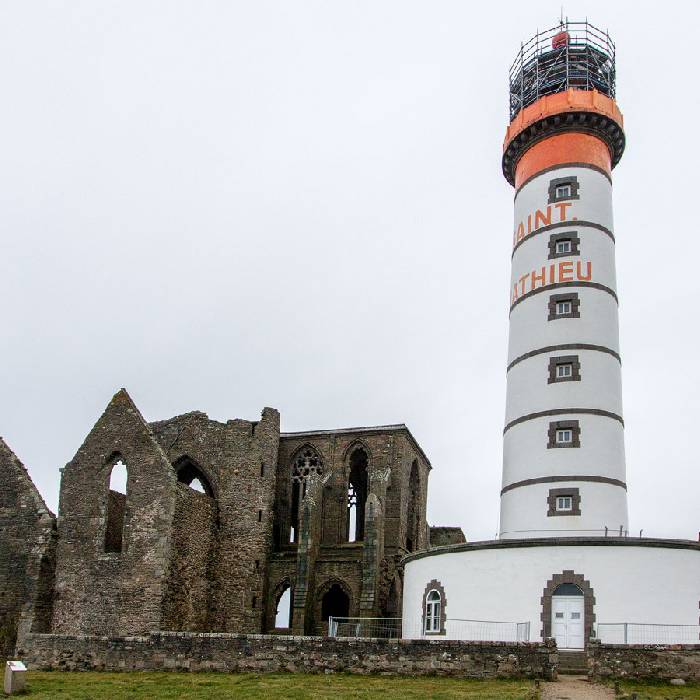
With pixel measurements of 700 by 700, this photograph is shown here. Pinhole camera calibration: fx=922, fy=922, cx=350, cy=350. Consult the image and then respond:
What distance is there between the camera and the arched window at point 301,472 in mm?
39969

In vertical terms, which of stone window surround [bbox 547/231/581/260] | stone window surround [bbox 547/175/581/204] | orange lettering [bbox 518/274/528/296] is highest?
stone window surround [bbox 547/175/581/204]

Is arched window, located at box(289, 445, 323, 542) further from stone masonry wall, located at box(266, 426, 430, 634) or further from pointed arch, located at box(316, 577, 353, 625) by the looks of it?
pointed arch, located at box(316, 577, 353, 625)

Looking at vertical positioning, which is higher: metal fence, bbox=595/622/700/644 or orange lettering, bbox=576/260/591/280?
orange lettering, bbox=576/260/591/280

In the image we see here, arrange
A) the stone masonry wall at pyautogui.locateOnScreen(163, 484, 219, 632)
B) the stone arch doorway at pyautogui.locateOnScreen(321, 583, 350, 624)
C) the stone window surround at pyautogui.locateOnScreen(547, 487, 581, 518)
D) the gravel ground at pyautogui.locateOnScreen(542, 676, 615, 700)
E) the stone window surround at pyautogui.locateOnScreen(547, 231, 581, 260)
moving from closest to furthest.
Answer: the gravel ground at pyautogui.locateOnScreen(542, 676, 615, 700)
the stone window surround at pyautogui.locateOnScreen(547, 487, 581, 518)
the stone window surround at pyautogui.locateOnScreen(547, 231, 581, 260)
the stone masonry wall at pyautogui.locateOnScreen(163, 484, 219, 632)
the stone arch doorway at pyautogui.locateOnScreen(321, 583, 350, 624)

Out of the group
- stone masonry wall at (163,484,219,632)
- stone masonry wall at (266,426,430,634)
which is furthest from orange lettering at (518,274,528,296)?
stone masonry wall at (163,484,219,632)

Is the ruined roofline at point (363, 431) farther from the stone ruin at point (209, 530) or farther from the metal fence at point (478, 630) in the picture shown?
the metal fence at point (478, 630)

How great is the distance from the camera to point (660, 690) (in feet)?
62.0

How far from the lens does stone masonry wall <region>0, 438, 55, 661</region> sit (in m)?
32.7

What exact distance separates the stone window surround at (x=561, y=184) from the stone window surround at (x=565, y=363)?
577 cm

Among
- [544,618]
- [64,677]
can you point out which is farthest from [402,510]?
[64,677]

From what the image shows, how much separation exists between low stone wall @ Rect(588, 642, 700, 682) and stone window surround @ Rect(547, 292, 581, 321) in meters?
12.7

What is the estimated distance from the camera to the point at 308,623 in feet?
116

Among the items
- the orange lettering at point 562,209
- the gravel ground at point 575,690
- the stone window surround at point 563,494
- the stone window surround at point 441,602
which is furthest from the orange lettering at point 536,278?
the gravel ground at point 575,690

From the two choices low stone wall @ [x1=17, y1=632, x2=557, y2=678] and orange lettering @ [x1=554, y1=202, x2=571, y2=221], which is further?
orange lettering @ [x1=554, y1=202, x2=571, y2=221]
